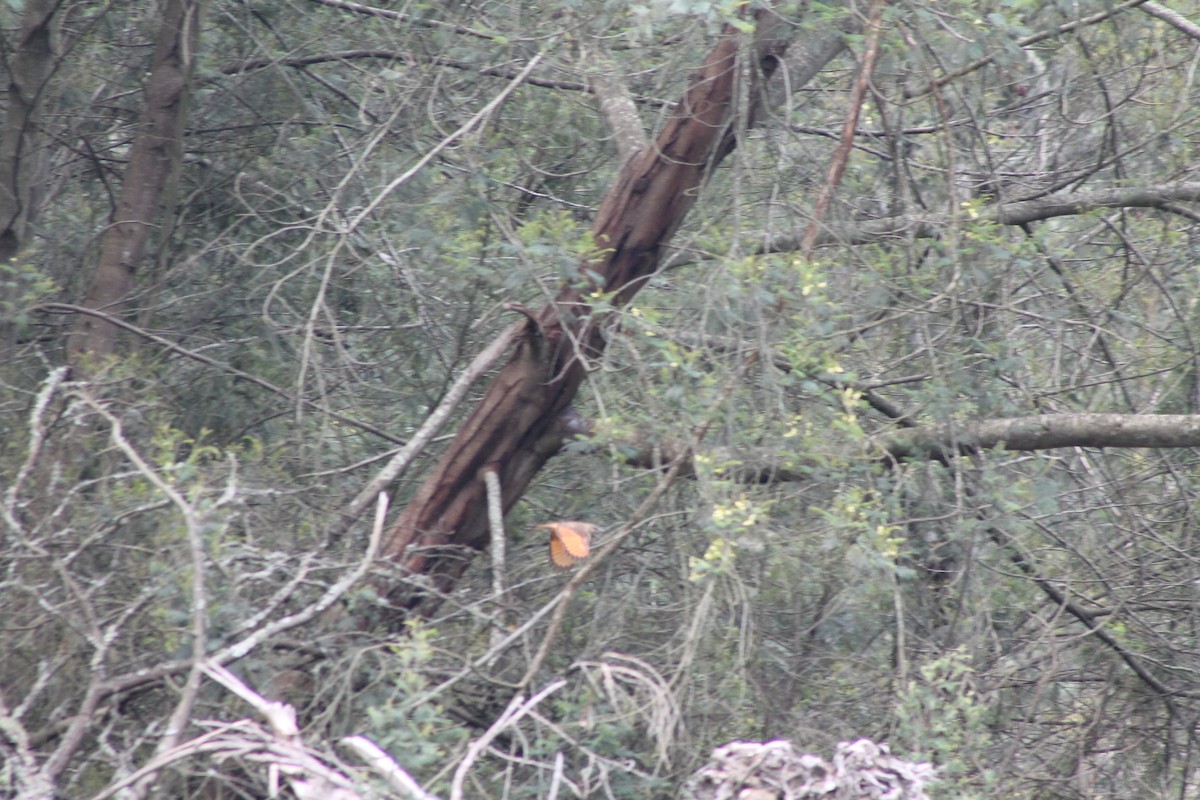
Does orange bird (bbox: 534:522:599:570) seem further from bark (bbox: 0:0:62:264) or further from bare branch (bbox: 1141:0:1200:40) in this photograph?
bare branch (bbox: 1141:0:1200:40)

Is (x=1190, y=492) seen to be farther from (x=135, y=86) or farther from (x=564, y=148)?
(x=135, y=86)

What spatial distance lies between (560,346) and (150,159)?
1.83 meters

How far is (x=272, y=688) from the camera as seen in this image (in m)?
3.45

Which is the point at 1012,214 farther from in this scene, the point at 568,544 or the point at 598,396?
the point at 568,544

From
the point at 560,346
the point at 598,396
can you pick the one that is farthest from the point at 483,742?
the point at 560,346

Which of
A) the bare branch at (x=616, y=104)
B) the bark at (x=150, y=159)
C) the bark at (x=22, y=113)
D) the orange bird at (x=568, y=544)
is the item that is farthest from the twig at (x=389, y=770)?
the bark at (x=22, y=113)

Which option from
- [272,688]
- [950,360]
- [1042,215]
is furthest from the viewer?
[1042,215]

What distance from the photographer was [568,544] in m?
3.85

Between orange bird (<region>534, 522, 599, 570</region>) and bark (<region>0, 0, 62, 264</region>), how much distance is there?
2.35m

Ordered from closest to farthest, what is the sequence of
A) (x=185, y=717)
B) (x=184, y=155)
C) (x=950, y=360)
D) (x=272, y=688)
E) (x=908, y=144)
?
(x=185, y=717) < (x=272, y=688) < (x=950, y=360) < (x=908, y=144) < (x=184, y=155)

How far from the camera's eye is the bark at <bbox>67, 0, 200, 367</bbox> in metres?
4.76

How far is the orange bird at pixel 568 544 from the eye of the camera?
3.85m

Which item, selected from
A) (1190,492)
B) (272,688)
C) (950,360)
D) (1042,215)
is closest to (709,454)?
(950,360)

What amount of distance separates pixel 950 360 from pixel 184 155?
3.19 m
